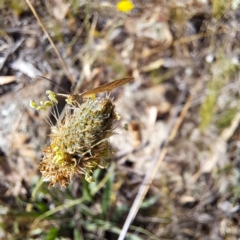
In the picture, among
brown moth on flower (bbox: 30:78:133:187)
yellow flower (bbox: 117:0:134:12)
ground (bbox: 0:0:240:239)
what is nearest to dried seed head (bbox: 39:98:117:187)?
brown moth on flower (bbox: 30:78:133:187)

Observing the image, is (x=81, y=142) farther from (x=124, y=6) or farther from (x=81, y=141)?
(x=124, y=6)

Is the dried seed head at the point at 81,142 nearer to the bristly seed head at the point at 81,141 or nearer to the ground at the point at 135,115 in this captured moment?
the bristly seed head at the point at 81,141

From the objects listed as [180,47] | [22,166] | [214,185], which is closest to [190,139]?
[214,185]

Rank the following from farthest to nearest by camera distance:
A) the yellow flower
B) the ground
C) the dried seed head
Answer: the yellow flower
the ground
the dried seed head

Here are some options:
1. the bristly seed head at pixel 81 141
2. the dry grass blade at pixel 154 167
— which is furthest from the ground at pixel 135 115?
the bristly seed head at pixel 81 141

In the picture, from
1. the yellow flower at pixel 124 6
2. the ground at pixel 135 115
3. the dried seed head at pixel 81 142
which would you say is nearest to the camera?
the dried seed head at pixel 81 142

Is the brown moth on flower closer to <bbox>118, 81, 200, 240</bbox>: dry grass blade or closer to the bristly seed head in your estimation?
the bristly seed head

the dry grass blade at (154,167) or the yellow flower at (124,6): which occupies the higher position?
the yellow flower at (124,6)

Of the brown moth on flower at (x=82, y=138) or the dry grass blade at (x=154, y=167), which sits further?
the dry grass blade at (x=154, y=167)
